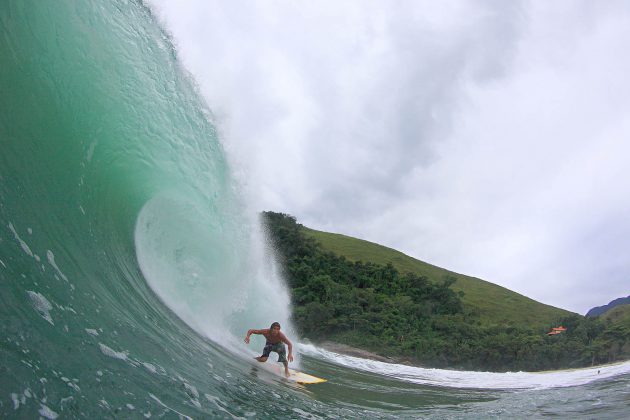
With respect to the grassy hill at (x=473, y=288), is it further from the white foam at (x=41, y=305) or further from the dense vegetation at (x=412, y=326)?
the white foam at (x=41, y=305)

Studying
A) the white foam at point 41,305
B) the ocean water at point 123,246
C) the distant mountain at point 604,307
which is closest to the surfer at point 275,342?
the ocean water at point 123,246

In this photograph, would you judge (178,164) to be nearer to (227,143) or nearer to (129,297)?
(227,143)

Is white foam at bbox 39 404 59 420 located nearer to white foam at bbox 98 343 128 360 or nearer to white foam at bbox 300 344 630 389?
white foam at bbox 98 343 128 360

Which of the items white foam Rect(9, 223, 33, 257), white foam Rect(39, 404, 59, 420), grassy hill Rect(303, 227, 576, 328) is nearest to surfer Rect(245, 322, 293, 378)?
white foam Rect(9, 223, 33, 257)

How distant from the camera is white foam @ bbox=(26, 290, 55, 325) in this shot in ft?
14.1

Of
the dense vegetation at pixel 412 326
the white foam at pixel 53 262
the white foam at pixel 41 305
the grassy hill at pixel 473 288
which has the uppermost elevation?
the grassy hill at pixel 473 288

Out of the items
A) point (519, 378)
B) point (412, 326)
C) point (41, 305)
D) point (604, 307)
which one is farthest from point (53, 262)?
point (604, 307)

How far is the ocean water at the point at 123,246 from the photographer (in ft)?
13.9

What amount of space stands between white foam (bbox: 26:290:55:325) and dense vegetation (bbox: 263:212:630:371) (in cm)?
4042

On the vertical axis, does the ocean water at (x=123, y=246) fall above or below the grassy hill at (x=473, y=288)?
below

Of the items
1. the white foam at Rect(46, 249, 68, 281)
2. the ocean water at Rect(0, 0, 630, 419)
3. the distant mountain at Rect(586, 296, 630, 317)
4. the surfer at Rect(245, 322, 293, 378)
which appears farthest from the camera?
the distant mountain at Rect(586, 296, 630, 317)

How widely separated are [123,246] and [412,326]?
4685 centimetres

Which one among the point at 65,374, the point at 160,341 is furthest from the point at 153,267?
the point at 65,374

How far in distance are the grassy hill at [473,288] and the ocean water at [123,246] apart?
263ft
